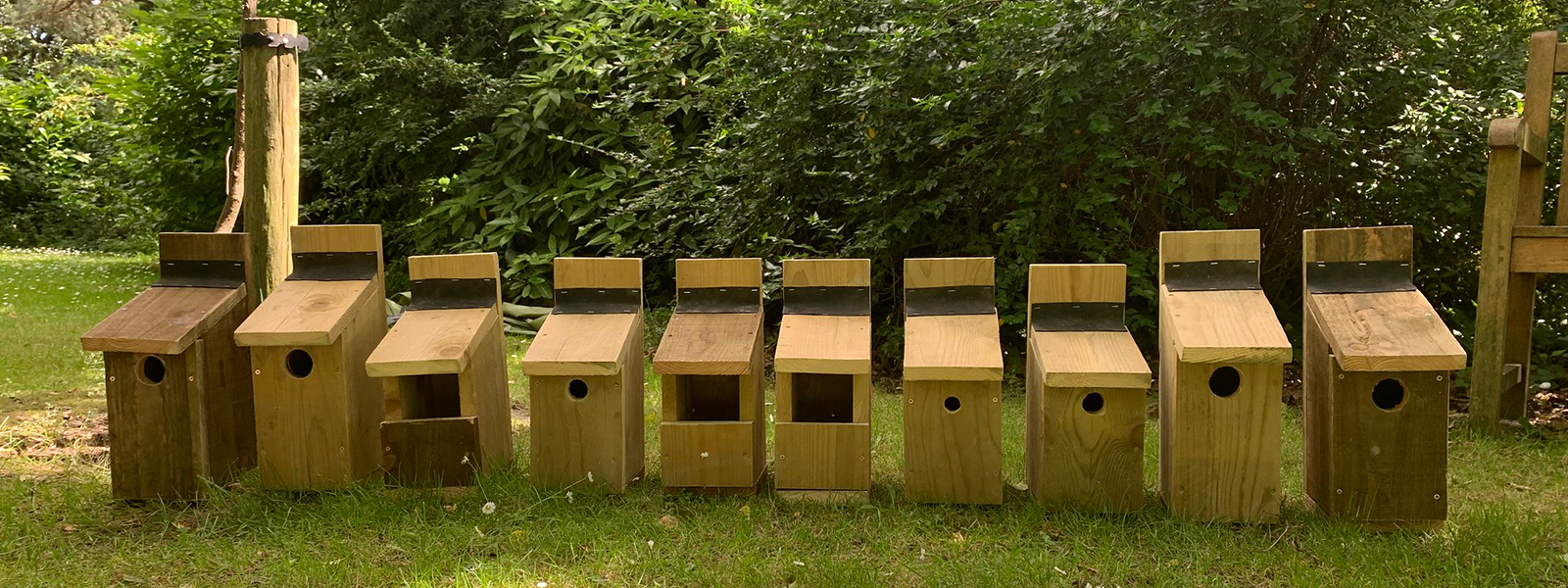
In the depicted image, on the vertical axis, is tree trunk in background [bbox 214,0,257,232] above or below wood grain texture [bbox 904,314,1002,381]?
above

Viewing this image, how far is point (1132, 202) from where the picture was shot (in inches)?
216

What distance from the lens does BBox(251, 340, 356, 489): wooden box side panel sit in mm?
3342

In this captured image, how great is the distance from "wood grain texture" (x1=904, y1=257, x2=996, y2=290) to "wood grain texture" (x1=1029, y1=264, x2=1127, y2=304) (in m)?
0.20

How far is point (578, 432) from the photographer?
11.0 ft

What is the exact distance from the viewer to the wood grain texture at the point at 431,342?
323 cm

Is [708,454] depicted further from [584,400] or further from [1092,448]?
[1092,448]

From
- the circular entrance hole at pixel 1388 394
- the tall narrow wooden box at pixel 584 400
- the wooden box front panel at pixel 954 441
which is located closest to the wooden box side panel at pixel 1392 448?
the circular entrance hole at pixel 1388 394

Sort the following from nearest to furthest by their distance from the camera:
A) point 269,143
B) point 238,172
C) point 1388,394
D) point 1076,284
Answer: point 1388,394 < point 1076,284 < point 269,143 < point 238,172

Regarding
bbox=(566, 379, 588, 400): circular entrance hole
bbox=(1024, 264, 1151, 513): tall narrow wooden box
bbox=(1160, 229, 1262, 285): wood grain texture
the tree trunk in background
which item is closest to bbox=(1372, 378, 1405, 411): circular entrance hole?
bbox=(1160, 229, 1262, 285): wood grain texture

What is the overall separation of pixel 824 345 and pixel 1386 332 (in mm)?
1518

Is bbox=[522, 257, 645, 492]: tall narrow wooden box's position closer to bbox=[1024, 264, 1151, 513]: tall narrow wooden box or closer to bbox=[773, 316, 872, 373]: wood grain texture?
bbox=[773, 316, 872, 373]: wood grain texture

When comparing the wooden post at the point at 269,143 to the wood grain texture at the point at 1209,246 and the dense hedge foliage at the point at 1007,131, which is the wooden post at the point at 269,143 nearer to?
the dense hedge foliage at the point at 1007,131

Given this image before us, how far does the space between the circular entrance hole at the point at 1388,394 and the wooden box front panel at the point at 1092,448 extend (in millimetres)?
653

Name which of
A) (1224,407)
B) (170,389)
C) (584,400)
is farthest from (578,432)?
(1224,407)
